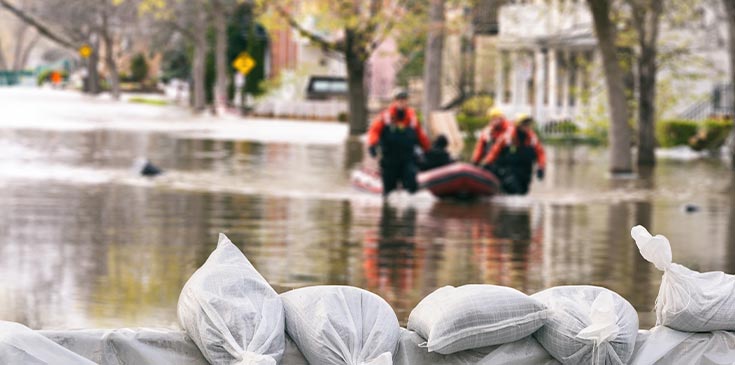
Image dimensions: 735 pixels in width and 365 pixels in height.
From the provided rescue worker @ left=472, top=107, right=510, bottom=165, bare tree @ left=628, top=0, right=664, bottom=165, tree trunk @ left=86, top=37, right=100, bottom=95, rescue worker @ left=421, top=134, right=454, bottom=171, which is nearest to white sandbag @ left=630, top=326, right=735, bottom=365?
rescue worker @ left=472, top=107, right=510, bottom=165

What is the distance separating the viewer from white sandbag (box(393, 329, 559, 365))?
5.18 m

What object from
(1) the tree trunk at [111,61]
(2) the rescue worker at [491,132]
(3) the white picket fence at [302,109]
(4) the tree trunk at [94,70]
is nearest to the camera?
(2) the rescue worker at [491,132]

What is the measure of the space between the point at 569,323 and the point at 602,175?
26.6 m

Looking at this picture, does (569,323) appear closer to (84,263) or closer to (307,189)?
(84,263)

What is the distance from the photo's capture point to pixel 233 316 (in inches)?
195

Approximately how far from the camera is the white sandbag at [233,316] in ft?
16.0

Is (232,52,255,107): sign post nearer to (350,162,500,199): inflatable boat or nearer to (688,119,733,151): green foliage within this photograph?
(688,119,733,151): green foliage

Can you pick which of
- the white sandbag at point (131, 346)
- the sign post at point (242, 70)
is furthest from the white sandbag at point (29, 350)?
the sign post at point (242, 70)

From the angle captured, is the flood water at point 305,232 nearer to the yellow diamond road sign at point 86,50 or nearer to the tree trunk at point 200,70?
the tree trunk at point 200,70

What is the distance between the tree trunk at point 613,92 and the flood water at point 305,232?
0.63m

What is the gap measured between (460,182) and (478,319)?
18.3 m

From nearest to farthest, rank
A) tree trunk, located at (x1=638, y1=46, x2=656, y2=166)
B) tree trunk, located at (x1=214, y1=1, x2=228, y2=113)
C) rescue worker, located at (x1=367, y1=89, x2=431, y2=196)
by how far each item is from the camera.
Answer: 1. rescue worker, located at (x1=367, y1=89, x2=431, y2=196)
2. tree trunk, located at (x1=638, y1=46, x2=656, y2=166)
3. tree trunk, located at (x1=214, y1=1, x2=228, y2=113)

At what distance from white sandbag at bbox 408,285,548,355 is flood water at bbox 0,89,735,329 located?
17.8 feet

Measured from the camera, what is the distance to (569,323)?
5188 mm
